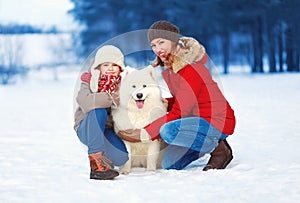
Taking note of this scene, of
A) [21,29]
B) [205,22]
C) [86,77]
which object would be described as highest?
[205,22]

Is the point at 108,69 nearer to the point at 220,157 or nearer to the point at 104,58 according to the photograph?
the point at 104,58

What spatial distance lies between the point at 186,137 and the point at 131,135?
22 centimetres

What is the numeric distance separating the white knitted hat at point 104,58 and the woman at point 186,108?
16 centimetres

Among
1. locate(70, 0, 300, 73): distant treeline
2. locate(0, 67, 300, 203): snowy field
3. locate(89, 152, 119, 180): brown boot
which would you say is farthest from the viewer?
locate(70, 0, 300, 73): distant treeline

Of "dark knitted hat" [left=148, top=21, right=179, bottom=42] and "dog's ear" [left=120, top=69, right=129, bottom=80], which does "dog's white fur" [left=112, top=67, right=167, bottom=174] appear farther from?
"dark knitted hat" [left=148, top=21, right=179, bottom=42]

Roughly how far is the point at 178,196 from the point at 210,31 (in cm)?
938

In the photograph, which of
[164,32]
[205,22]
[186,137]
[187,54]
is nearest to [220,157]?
[186,137]

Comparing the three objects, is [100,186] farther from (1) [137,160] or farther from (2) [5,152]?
(2) [5,152]

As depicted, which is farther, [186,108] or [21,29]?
[21,29]

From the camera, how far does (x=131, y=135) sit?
2.05 meters

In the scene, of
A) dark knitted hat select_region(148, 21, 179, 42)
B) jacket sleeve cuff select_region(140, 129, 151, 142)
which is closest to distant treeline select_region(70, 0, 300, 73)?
dark knitted hat select_region(148, 21, 179, 42)

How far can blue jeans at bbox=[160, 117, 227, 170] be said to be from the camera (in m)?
2.04

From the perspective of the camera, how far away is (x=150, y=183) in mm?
1900

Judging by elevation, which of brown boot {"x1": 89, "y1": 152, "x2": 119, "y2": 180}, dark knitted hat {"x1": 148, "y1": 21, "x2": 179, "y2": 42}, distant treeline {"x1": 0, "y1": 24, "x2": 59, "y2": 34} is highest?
distant treeline {"x1": 0, "y1": 24, "x2": 59, "y2": 34}
